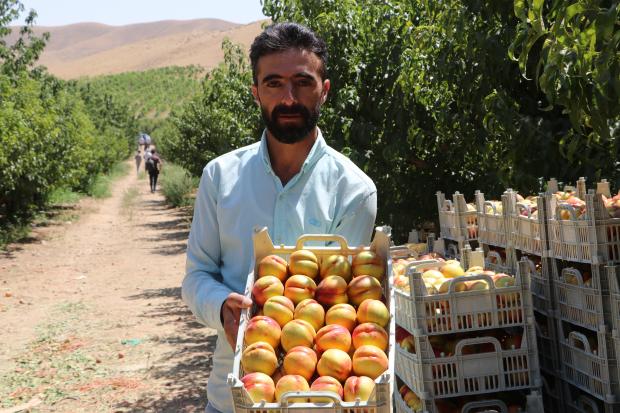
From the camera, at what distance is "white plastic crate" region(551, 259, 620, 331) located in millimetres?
4125

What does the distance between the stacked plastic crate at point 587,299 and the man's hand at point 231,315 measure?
7.47 ft

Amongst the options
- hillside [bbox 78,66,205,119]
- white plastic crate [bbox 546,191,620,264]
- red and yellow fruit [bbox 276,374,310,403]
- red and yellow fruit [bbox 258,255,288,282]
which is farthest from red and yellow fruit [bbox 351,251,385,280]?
hillside [bbox 78,66,205,119]

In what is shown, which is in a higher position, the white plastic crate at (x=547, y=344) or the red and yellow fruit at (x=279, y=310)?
the red and yellow fruit at (x=279, y=310)

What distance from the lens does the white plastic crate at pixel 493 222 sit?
502cm

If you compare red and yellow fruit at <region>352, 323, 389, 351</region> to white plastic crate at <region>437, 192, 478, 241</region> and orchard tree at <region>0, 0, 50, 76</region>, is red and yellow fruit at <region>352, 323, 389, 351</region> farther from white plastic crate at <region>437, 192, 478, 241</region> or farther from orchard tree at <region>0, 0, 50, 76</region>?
orchard tree at <region>0, 0, 50, 76</region>

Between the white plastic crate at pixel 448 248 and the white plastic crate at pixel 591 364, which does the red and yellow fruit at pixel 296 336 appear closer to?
the white plastic crate at pixel 591 364

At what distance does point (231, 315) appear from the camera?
8.22 feet

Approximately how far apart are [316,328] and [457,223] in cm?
343

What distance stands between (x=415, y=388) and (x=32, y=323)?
722cm

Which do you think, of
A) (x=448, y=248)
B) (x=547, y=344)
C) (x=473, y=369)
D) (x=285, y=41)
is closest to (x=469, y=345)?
(x=473, y=369)

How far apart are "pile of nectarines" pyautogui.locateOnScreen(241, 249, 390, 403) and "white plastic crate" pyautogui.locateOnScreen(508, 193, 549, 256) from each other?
226 cm

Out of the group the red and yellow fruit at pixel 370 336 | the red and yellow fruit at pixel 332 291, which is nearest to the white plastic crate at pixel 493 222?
the red and yellow fruit at pixel 332 291

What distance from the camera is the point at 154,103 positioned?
115938mm

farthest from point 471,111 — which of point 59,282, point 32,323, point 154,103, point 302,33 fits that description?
point 154,103
